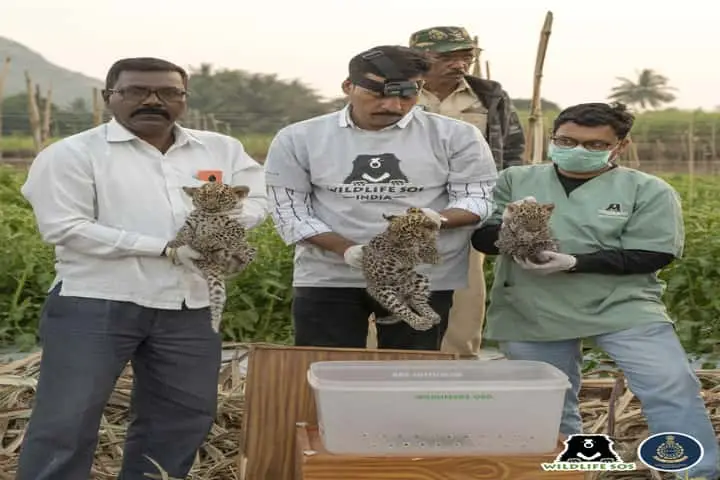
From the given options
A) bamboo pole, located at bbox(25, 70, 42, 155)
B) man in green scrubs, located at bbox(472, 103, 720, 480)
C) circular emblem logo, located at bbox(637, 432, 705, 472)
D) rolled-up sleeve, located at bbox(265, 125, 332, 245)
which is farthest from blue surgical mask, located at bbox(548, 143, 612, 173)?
bamboo pole, located at bbox(25, 70, 42, 155)

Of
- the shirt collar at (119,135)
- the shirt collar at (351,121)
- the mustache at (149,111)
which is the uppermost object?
the mustache at (149,111)

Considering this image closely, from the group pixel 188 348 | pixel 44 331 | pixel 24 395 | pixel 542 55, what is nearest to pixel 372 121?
pixel 188 348

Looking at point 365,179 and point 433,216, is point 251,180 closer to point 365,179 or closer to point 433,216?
point 365,179

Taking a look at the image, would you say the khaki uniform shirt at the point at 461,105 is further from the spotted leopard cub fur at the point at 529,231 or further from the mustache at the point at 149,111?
the mustache at the point at 149,111

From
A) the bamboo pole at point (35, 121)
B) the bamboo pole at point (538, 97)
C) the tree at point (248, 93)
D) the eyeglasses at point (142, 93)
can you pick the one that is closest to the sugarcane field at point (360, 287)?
the eyeglasses at point (142, 93)

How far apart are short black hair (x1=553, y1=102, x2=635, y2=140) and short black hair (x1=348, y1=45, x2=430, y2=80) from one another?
0.55 meters

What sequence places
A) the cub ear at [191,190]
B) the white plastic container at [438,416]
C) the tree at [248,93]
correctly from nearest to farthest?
the white plastic container at [438,416], the cub ear at [191,190], the tree at [248,93]

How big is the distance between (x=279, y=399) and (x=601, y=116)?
148 centimetres

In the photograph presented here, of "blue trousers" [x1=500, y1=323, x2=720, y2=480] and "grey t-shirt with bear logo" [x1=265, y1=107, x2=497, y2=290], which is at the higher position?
"grey t-shirt with bear logo" [x1=265, y1=107, x2=497, y2=290]

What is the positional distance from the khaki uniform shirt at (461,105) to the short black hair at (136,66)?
58.8 inches

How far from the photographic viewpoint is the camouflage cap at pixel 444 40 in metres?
4.08

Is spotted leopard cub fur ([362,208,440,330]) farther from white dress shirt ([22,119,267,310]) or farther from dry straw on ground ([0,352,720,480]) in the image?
dry straw on ground ([0,352,720,480])

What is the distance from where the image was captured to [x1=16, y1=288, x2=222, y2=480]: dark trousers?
9.62 feet

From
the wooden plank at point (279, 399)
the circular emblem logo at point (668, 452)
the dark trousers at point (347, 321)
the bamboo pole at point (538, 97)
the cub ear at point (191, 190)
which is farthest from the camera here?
the bamboo pole at point (538, 97)
